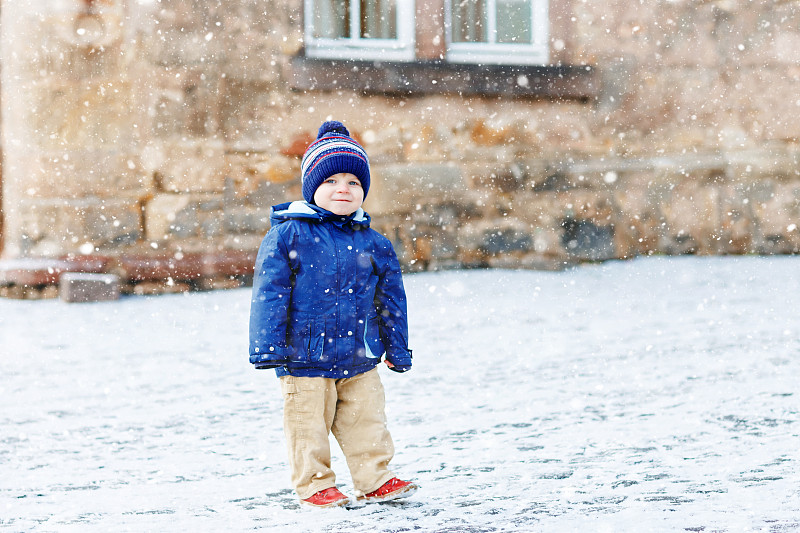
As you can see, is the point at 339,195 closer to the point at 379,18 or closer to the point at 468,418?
the point at 468,418

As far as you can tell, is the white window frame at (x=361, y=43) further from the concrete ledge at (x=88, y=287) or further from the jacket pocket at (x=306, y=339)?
the jacket pocket at (x=306, y=339)

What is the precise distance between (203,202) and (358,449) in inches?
199

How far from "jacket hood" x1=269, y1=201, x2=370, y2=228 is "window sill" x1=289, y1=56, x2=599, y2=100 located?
4.89 meters

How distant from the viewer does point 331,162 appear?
294cm

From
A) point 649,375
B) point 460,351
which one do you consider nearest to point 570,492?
point 649,375

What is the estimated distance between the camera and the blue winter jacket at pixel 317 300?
2771 mm

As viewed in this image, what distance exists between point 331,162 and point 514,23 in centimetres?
580

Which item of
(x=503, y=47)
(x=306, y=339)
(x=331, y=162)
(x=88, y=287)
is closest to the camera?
(x=306, y=339)

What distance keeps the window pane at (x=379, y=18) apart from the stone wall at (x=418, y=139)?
561mm

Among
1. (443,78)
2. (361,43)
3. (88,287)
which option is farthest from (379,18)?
(88,287)

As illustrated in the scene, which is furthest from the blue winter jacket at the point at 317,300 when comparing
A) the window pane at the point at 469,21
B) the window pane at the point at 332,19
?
the window pane at the point at 469,21

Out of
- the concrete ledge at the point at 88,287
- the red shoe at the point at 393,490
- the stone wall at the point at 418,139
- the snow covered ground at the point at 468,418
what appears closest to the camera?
the snow covered ground at the point at 468,418

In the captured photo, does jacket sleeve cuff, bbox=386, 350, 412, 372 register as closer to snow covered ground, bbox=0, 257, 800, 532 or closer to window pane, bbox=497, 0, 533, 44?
snow covered ground, bbox=0, 257, 800, 532

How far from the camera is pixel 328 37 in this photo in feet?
26.0
